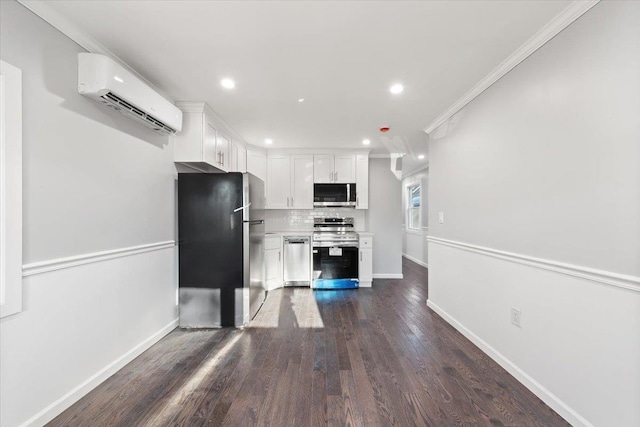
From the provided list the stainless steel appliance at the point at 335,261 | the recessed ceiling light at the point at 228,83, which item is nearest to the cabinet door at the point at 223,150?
the recessed ceiling light at the point at 228,83

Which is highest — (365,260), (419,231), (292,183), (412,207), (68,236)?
(292,183)

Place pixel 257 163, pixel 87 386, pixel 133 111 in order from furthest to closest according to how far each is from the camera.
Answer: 1. pixel 257 163
2. pixel 133 111
3. pixel 87 386

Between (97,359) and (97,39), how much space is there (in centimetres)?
222

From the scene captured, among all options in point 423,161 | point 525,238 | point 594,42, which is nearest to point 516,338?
point 525,238

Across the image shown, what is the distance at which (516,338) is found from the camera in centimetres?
193

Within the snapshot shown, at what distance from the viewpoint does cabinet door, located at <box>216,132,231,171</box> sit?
3.21 metres

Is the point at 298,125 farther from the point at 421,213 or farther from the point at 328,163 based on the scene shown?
the point at 421,213

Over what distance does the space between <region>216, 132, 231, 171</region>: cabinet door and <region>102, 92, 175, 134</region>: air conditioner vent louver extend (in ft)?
2.41

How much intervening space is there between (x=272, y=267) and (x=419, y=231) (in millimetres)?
4081

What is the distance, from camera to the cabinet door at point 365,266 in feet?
14.2

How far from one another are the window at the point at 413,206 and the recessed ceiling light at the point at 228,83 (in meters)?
5.60

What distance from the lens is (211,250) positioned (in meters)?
2.79

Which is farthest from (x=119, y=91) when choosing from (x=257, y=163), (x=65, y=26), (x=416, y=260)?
(x=416, y=260)

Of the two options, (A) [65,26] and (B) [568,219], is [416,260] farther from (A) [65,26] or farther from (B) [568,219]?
(A) [65,26]
